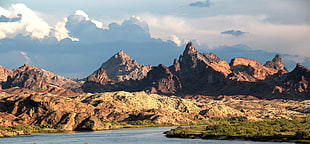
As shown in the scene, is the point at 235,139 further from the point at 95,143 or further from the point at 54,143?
the point at 54,143

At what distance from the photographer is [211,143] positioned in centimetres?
18488

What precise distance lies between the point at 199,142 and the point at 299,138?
35.1 metres

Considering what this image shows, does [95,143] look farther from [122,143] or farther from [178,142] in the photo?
[178,142]

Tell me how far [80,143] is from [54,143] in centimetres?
973

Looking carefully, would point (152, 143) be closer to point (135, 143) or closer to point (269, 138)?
point (135, 143)

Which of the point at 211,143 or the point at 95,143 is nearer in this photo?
the point at 211,143

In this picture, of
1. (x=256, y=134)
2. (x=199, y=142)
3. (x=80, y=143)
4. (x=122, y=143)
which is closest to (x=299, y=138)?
(x=256, y=134)

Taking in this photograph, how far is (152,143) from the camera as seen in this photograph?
192m

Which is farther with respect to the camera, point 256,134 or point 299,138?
point 256,134

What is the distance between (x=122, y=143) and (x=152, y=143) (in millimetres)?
12753

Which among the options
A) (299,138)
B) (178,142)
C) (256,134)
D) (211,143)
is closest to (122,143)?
(178,142)

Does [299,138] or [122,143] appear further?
[122,143]

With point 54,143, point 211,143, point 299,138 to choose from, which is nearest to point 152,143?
point 211,143

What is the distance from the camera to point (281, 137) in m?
184
